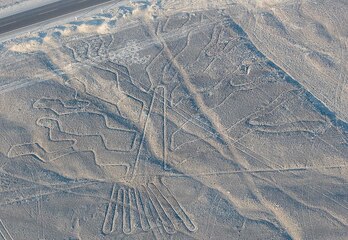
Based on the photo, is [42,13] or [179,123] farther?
[42,13]

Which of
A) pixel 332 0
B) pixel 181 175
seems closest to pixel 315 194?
pixel 181 175

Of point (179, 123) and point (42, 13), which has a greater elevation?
point (42, 13)

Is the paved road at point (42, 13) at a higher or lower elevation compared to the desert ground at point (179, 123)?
higher

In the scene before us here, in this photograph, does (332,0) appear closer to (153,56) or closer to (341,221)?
(153,56)

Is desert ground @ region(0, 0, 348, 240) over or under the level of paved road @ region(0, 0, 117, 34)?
under

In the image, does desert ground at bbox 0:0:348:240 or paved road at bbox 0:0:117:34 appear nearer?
desert ground at bbox 0:0:348:240
